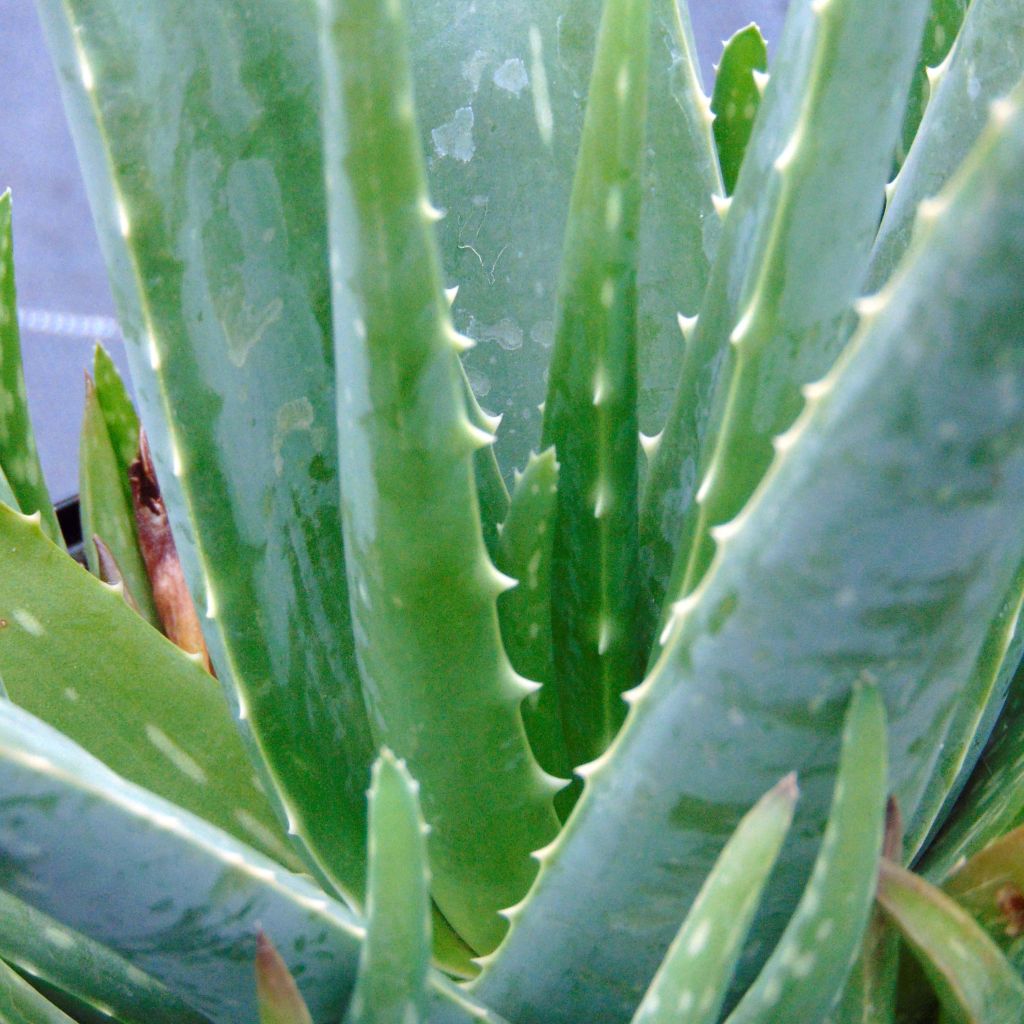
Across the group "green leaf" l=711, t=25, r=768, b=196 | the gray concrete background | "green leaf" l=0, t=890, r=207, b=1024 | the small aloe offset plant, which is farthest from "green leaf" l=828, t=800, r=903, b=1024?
the gray concrete background

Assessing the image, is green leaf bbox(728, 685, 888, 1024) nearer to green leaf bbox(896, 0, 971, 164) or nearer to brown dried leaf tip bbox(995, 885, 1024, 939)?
brown dried leaf tip bbox(995, 885, 1024, 939)

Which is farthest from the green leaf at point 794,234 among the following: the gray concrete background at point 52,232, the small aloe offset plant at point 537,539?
the gray concrete background at point 52,232

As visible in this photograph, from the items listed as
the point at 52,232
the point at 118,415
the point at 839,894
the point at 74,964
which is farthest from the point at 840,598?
the point at 52,232

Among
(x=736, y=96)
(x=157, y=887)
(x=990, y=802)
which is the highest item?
(x=736, y=96)

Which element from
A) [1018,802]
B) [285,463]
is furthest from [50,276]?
[1018,802]

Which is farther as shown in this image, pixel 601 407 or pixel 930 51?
pixel 930 51

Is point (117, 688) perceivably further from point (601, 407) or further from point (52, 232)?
point (52, 232)

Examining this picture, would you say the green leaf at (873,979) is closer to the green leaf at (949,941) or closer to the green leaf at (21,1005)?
the green leaf at (949,941)
